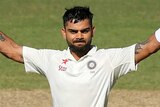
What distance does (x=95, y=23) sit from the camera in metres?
26.7

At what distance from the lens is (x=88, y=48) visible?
596cm

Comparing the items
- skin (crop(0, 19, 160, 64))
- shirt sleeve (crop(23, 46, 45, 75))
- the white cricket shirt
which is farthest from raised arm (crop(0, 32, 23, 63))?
skin (crop(0, 19, 160, 64))

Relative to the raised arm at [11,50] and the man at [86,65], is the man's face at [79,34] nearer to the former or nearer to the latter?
the man at [86,65]

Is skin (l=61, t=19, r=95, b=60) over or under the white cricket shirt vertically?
over

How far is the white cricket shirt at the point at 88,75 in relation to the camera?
5.92 meters

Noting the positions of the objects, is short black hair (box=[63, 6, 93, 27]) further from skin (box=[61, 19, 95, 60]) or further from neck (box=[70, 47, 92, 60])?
neck (box=[70, 47, 92, 60])

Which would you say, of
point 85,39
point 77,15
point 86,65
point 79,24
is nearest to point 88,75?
point 86,65

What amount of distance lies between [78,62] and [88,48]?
22 centimetres

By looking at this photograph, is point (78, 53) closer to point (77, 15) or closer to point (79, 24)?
point (79, 24)

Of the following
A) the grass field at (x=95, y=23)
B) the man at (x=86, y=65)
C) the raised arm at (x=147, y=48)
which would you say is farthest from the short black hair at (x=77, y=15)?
the grass field at (x=95, y=23)

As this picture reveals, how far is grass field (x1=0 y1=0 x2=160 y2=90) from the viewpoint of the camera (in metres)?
16.7

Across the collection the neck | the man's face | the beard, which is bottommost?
the neck

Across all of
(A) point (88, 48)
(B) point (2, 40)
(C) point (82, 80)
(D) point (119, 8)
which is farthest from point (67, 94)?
(D) point (119, 8)

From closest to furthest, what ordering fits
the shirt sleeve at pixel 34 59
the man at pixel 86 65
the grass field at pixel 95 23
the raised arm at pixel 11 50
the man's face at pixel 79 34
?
the man's face at pixel 79 34 → the man at pixel 86 65 → the shirt sleeve at pixel 34 59 → the raised arm at pixel 11 50 → the grass field at pixel 95 23
